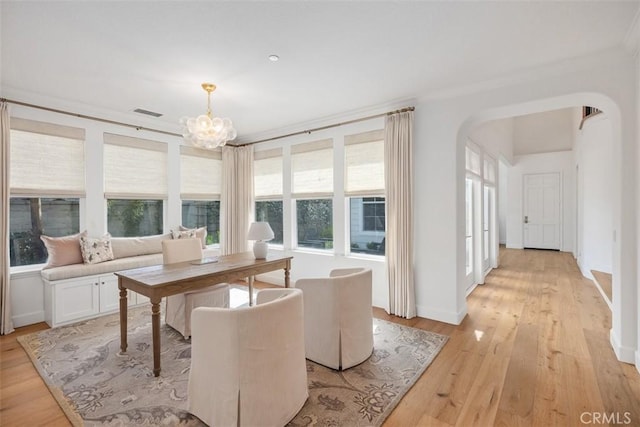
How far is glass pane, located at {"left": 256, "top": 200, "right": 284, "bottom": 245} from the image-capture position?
5.48 meters

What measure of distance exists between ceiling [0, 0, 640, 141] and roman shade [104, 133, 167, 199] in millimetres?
775

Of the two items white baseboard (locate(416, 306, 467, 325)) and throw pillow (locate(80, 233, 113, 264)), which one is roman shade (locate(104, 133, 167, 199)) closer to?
→ throw pillow (locate(80, 233, 113, 264))

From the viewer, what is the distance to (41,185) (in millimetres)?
3689

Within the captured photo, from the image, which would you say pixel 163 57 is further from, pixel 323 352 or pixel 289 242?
pixel 289 242

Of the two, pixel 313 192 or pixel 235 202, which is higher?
pixel 313 192

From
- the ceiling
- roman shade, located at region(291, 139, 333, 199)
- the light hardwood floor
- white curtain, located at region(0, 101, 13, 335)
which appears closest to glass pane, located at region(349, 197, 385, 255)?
roman shade, located at region(291, 139, 333, 199)

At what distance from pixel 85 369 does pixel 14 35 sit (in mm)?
2768

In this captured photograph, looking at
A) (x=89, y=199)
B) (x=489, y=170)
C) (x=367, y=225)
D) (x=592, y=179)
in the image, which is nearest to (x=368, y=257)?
(x=367, y=225)

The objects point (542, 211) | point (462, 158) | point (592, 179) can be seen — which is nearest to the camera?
point (462, 158)

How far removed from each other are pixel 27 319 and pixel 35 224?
1.14 m

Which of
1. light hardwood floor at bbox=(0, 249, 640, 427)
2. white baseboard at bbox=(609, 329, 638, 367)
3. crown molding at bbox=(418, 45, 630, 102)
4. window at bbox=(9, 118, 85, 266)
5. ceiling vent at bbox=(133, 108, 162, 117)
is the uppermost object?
ceiling vent at bbox=(133, 108, 162, 117)

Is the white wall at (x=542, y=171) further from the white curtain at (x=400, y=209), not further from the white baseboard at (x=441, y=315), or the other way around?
the white curtain at (x=400, y=209)

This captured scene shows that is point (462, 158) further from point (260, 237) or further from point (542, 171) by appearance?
point (542, 171)

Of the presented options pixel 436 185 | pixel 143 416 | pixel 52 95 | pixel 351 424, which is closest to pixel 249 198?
pixel 52 95
